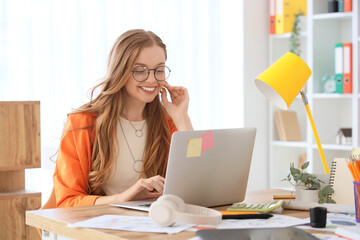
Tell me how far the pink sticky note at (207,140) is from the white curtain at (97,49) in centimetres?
111

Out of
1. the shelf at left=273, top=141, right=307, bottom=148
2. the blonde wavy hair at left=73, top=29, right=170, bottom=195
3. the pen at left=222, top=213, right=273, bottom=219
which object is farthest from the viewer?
the shelf at left=273, top=141, right=307, bottom=148

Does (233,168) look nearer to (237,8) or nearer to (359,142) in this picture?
(359,142)

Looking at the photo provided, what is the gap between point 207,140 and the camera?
184cm

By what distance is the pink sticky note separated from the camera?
1.83m

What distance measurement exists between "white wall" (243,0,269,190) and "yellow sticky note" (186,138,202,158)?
2.76 metres

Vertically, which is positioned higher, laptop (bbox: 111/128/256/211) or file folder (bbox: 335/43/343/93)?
file folder (bbox: 335/43/343/93)

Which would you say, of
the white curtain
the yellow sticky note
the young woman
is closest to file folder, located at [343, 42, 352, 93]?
the white curtain

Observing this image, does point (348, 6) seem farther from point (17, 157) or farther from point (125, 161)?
point (17, 157)

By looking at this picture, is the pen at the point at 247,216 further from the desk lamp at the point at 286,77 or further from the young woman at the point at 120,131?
the young woman at the point at 120,131

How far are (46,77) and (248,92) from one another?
171 cm

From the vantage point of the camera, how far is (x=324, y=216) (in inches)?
61.8

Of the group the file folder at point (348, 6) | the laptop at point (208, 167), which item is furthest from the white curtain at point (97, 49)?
the laptop at point (208, 167)

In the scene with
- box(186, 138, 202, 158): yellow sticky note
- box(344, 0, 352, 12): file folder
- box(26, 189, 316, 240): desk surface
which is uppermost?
box(344, 0, 352, 12): file folder

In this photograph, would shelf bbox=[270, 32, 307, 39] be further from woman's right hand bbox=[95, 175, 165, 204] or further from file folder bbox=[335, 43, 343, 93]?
woman's right hand bbox=[95, 175, 165, 204]
